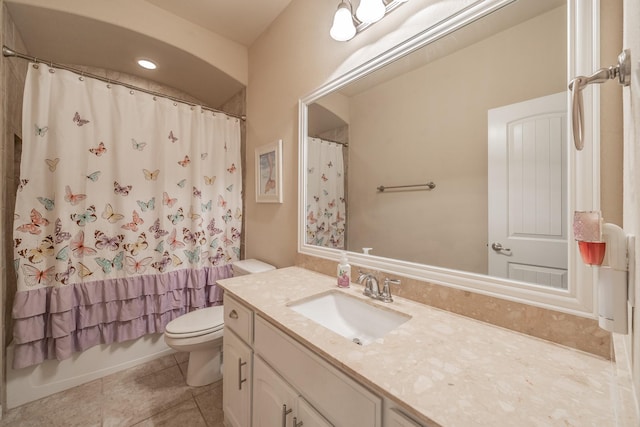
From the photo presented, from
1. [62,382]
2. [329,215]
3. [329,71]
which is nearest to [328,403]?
[329,215]

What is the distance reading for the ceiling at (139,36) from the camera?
1.61 m

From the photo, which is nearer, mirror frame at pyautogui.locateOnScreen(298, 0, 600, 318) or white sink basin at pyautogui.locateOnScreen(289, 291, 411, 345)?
mirror frame at pyautogui.locateOnScreen(298, 0, 600, 318)

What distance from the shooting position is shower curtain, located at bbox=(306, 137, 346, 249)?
4.75 ft

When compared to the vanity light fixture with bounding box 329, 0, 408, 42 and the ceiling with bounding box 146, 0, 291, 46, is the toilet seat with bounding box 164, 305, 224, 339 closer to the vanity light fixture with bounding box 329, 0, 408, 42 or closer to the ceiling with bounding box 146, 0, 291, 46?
the vanity light fixture with bounding box 329, 0, 408, 42

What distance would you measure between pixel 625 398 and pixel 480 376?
235mm

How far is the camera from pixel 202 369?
162cm

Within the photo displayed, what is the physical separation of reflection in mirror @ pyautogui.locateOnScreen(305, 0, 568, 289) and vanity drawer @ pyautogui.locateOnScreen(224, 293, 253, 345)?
0.64 m

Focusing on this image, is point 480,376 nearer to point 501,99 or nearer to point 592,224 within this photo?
point 592,224

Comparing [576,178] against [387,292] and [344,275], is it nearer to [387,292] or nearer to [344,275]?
[387,292]

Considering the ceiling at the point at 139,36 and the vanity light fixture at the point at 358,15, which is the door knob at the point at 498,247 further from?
the ceiling at the point at 139,36

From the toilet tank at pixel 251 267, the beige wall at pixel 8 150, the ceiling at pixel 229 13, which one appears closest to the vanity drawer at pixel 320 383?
the toilet tank at pixel 251 267

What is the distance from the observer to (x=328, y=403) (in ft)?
2.20

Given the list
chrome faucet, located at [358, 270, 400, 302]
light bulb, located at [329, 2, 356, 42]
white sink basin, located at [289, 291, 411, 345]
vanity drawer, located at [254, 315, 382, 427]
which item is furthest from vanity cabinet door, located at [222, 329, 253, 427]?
light bulb, located at [329, 2, 356, 42]

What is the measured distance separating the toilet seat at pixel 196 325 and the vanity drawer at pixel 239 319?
408 millimetres
